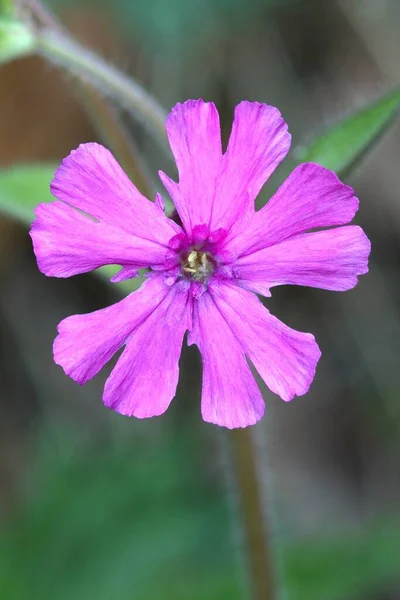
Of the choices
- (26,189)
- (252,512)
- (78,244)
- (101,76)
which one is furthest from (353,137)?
(252,512)

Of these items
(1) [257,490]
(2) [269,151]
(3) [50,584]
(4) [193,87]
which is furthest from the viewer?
(4) [193,87]

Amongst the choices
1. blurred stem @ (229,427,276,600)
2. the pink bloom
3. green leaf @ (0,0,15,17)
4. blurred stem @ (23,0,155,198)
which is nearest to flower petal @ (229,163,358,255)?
the pink bloom

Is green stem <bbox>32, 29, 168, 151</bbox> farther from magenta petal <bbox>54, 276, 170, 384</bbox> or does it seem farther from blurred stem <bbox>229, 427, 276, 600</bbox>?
blurred stem <bbox>229, 427, 276, 600</bbox>

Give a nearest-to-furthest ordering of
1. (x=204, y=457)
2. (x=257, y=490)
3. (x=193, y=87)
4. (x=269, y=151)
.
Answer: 1. (x=269, y=151)
2. (x=257, y=490)
3. (x=204, y=457)
4. (x=193, y=87)

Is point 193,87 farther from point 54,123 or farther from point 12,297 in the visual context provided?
point 12,297

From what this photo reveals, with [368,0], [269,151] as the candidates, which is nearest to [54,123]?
[368,0]
